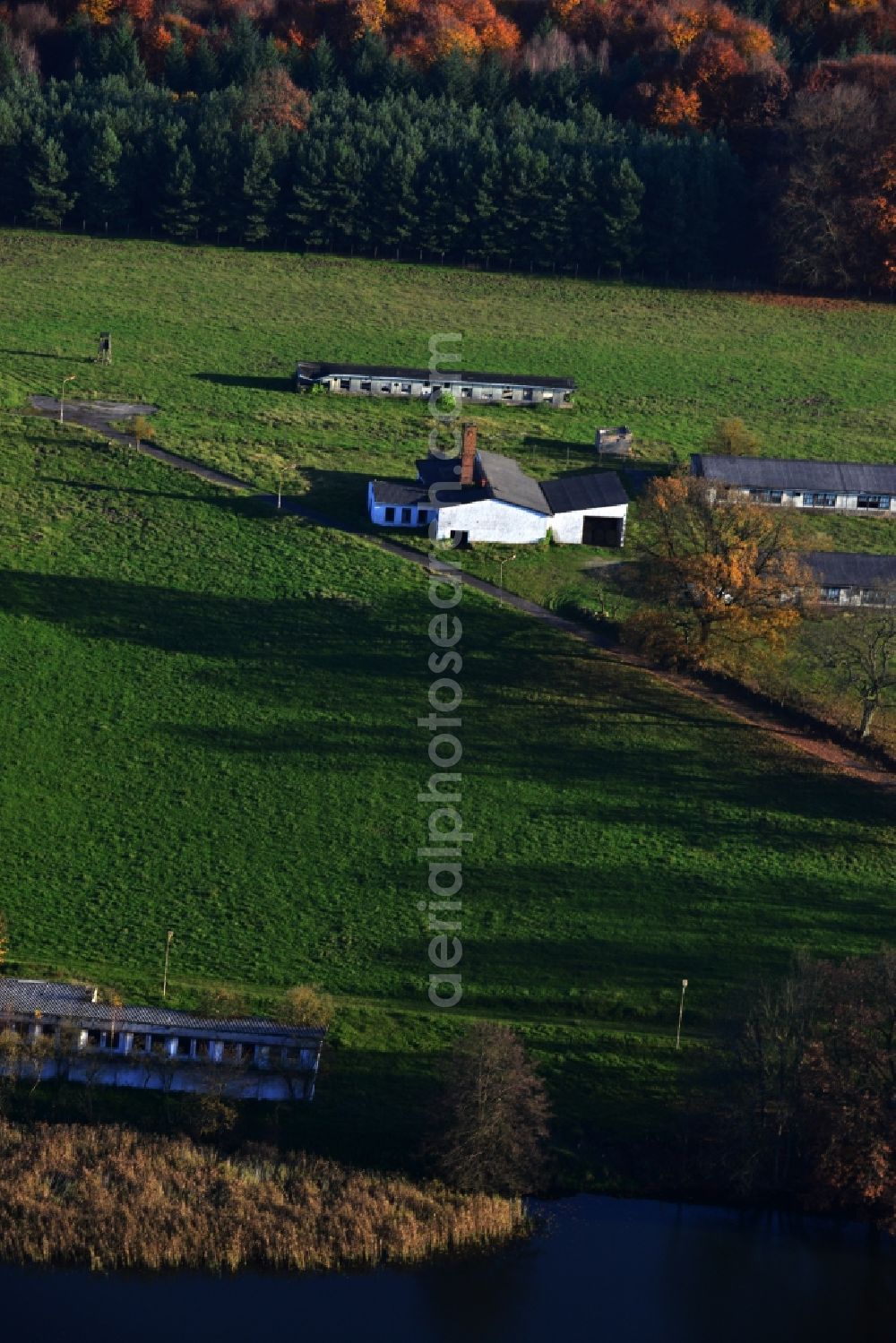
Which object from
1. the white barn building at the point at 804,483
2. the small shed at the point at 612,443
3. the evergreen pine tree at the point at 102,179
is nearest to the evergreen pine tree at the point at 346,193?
the evergreen pine tree at the point at 102,179

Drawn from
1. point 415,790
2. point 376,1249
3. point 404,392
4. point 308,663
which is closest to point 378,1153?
point 376,1249

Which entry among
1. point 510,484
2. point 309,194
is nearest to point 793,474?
point 510,484

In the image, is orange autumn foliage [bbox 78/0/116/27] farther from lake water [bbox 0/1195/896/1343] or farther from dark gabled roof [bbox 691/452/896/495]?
lake water [bbox 0/1195/896/1343]

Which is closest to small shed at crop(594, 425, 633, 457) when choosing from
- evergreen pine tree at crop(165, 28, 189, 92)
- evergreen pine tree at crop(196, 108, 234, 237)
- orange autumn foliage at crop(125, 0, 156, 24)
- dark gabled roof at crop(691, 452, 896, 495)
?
dark gabled roof at crop(691, 452, 896, 495)

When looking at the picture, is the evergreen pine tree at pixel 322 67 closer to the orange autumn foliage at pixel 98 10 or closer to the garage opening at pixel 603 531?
the orange autumn foliage at pixel 98 10

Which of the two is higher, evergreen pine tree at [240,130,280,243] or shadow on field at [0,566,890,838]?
evergreen pine tree at [240,130,280,243]

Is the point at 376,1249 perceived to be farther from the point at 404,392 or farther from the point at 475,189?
the point at 475,189
